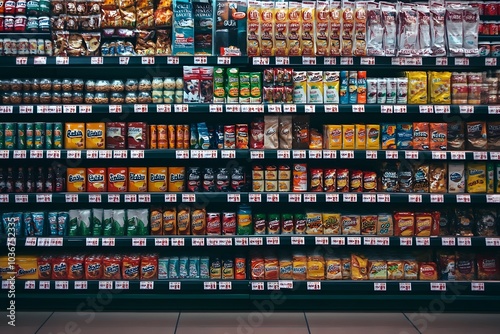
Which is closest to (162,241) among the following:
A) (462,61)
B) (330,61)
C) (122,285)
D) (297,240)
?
(122,285)

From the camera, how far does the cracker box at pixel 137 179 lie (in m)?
3.87

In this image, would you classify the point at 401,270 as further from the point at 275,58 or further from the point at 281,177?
the point at 275,58

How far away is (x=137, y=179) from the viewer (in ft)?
12.7

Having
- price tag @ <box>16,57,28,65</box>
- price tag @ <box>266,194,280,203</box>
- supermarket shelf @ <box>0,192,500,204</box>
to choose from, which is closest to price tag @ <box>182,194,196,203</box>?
supermarket shelf @ <box>0,192,500,204</box>

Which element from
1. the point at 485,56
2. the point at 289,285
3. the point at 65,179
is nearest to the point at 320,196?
the point at 289,285

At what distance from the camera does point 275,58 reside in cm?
376

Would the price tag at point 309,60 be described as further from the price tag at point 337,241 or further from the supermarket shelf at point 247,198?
the price tag at point 337,241

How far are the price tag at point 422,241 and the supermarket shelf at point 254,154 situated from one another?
629 mm

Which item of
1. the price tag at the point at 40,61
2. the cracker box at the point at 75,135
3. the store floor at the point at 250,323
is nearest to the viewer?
the store floor at the point at 250,323

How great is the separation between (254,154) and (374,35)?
133cm

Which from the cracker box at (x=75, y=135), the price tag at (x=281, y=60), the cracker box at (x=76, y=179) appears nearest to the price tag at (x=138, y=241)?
the cracker box at (x=76, y=179)

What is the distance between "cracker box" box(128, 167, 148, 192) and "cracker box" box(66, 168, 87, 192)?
373 millimetres

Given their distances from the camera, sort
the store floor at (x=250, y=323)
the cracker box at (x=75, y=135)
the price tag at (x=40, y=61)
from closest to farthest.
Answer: the store floor at (x=250, y=323) → the price tag at (x=40, y=61) → the cracker box at (x=75, y=135)

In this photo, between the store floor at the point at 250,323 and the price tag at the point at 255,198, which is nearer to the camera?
the store floor at the point at 250,323
